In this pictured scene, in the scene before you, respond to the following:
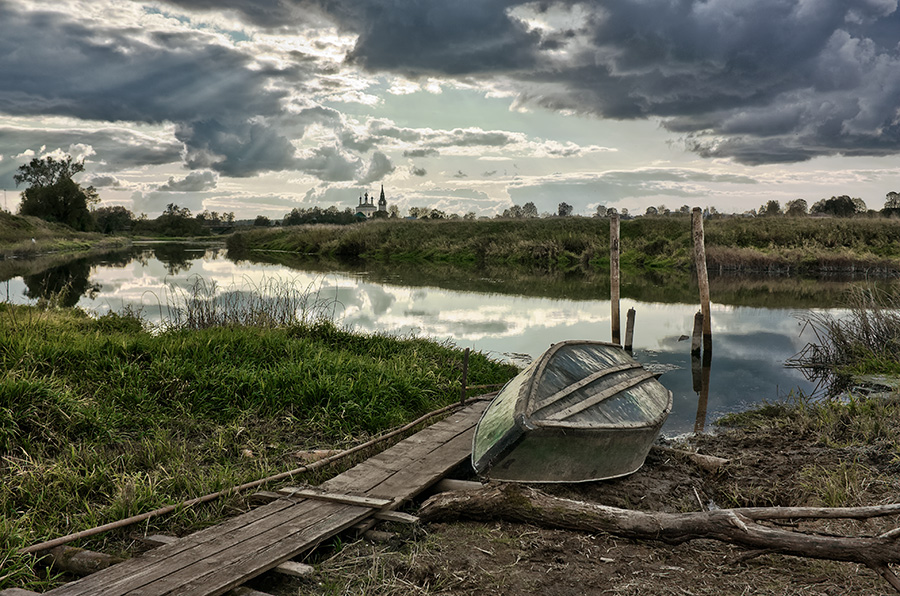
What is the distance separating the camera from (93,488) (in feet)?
16.0

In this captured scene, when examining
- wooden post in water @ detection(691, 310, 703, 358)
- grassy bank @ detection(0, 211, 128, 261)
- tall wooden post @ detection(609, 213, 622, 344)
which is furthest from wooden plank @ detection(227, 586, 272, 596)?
grassy bank @ detection(0, 211, 128, 261)

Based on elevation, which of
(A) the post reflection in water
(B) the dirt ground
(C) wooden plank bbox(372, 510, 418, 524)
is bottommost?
(A) the post reflection in water

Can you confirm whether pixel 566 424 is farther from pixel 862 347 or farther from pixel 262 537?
pixel 862 347

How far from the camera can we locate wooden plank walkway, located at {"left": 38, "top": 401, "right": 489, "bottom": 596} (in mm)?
3449

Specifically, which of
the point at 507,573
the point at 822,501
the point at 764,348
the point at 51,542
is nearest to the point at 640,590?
the point at 507,573

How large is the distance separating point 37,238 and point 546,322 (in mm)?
47916

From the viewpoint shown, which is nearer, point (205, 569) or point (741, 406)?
point (205, 569)

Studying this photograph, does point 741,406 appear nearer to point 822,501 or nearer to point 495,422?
point 822,501

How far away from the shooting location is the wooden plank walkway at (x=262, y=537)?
11.3ft

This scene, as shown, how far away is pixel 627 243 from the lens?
3928cm

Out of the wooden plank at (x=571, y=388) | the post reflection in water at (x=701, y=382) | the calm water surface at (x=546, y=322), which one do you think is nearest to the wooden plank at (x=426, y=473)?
the wooden plank at (x=571, y=388)

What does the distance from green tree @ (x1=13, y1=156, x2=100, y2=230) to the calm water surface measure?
43.4 meters

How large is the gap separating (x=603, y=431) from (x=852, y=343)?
8831 millimetres

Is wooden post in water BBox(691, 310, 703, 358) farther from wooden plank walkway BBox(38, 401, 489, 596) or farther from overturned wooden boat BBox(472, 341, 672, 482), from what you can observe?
wooden plank walkway BBox(38, 401, 489, 596)
